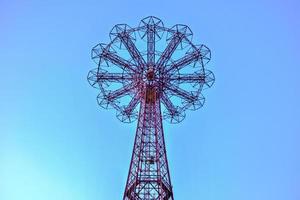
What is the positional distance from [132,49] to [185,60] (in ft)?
12.8

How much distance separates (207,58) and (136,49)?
17.0ft

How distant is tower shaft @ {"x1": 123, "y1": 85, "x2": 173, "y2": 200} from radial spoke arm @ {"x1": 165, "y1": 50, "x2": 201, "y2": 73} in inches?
89.3

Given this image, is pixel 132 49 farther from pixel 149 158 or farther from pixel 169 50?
pixel 149 158

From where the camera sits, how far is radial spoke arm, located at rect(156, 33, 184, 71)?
3078cm

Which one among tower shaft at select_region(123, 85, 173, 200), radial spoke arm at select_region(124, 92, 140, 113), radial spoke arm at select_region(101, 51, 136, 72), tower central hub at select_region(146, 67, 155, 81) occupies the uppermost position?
radial spoke arm at select_region(101, 51, 136, 72)

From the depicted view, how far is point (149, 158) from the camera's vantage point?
89.2 feet

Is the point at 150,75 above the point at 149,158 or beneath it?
above

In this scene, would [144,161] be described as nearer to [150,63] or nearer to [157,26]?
[150,63]

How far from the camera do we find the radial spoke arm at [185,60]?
3106cm

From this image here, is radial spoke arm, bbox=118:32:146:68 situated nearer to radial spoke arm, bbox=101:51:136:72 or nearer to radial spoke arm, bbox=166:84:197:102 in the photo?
radial spoke arm, bbox=101:51:136:72

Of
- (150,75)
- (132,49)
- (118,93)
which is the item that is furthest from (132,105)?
(132,49)

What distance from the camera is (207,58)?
103 feet

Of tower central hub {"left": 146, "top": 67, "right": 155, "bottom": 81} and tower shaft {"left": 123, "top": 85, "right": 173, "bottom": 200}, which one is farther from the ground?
tower central hub {"left": 146, "top": 67, "right": 155, "bottom": 81}

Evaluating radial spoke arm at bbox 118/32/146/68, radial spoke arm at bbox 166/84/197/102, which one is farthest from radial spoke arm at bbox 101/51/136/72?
radial spoke arm at bbox 166/84/197/102
